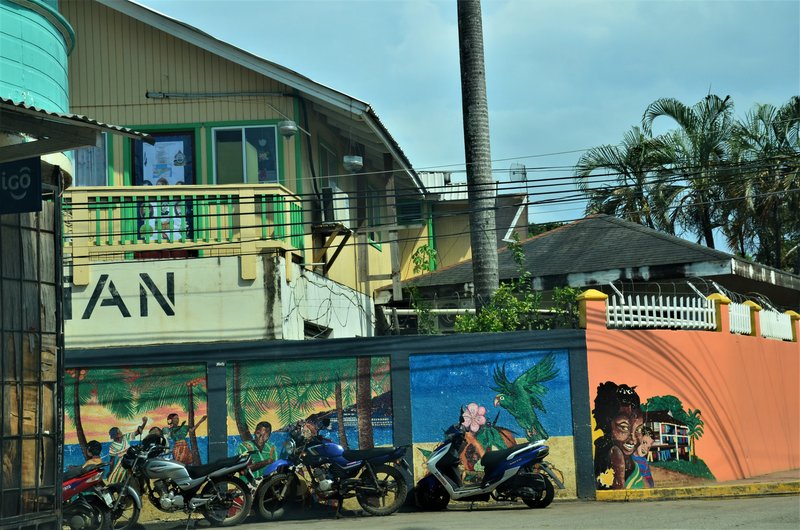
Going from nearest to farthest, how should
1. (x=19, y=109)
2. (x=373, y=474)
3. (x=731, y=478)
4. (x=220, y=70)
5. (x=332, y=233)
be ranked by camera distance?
(x=19, y=109)
(x=373, y=474)
(x=731, y=478)
(x=332, y=233)
(x=220, y=70)

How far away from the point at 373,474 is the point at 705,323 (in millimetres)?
6448

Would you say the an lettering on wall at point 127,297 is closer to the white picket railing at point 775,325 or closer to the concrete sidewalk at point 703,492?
the concrete sidewalk at point 703,492

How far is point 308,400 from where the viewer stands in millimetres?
14125

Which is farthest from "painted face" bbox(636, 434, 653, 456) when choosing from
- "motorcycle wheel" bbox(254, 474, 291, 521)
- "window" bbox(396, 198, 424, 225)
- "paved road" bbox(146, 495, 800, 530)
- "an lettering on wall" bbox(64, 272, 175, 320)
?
"window" bbox(396, 198, 424, 225)

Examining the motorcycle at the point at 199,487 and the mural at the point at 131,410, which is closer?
the motorcycle at the point at 199,487

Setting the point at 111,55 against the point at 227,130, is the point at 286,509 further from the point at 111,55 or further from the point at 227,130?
the point at 111,55

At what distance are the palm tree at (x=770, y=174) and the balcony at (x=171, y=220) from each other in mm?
15327

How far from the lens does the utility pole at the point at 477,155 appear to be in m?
16.6

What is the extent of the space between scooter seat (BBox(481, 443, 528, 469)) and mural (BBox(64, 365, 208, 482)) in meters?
3.88

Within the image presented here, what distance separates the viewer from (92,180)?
1866 cm

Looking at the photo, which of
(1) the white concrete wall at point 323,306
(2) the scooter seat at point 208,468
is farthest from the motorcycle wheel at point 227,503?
(1) the white concrete wall at point 323,306

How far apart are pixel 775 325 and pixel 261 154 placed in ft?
33.5

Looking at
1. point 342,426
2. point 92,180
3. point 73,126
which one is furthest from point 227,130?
point 73,126

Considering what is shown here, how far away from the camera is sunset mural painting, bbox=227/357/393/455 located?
555 inches
